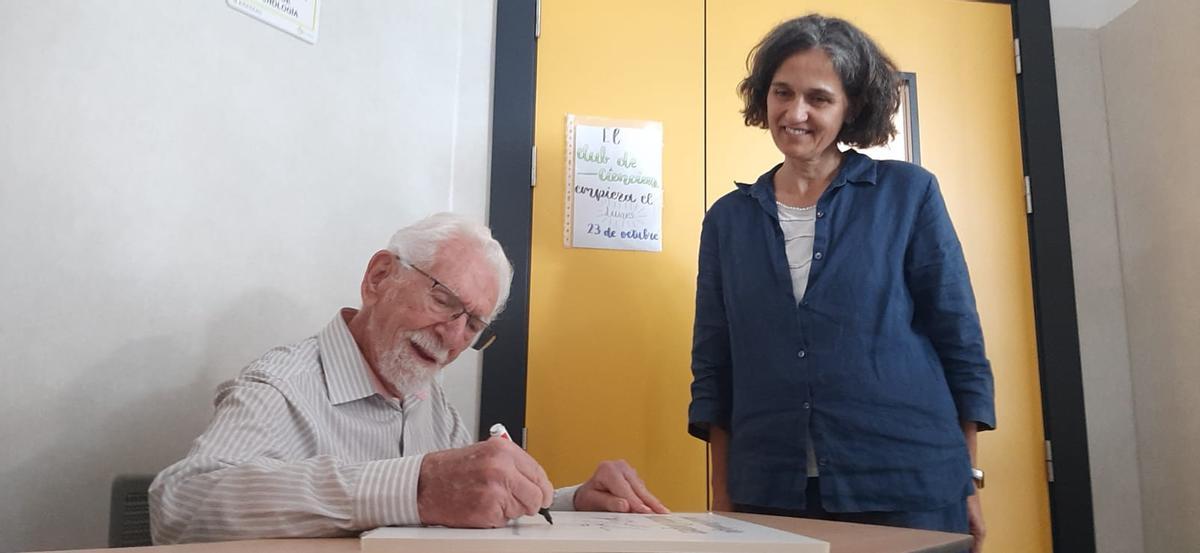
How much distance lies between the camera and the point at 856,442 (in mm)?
1341

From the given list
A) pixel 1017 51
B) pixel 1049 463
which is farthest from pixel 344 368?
pixel 1017 51

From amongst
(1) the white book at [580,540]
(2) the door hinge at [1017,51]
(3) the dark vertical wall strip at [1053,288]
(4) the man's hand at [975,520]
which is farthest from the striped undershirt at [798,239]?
(2) the door hinge at [1017,51]

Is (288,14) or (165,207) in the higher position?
(288,14)

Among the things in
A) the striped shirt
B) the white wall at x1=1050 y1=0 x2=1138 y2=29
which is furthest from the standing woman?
the white wall at x1=1050 y1=0 x2=1138 y2=29

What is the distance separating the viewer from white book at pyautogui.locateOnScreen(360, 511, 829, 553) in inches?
26.3

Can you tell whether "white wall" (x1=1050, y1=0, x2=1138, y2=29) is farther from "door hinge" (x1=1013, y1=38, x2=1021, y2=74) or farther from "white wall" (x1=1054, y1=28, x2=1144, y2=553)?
"door hinge" (x1=1013, y1=38, x2=1021, y2=74)

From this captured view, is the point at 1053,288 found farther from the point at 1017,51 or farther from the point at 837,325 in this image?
the point at 837,325

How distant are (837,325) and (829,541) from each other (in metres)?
0.60

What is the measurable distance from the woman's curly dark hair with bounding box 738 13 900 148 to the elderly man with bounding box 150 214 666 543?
69 cm

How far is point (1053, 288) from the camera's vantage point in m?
2.21

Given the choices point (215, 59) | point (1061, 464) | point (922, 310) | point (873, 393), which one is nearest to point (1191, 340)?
point (1061, 464)

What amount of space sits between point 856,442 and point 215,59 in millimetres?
1378

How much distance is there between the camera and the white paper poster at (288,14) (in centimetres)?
172

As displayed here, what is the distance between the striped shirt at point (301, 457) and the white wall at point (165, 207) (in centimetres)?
40
